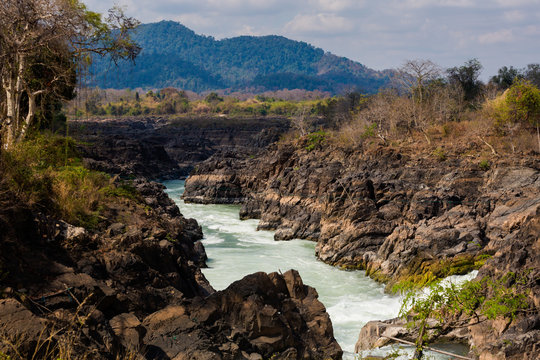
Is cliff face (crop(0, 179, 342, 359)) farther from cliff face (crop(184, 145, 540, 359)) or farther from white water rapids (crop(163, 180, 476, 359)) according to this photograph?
cliff face (crop(184, 145, 540, 359))

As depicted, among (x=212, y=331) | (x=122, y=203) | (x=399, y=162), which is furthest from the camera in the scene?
(x=399, y=162)

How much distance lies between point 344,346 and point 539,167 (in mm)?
19027

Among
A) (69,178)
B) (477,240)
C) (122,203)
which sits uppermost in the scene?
(69,178)

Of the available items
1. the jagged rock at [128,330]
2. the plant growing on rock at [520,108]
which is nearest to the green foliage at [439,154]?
the plant growing on rock at [520,108]

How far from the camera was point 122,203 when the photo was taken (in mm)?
10695

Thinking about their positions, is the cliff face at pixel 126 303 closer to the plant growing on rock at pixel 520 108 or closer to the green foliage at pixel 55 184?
the green foliage at pixel 55 184

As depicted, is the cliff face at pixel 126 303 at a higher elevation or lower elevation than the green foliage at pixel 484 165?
lower

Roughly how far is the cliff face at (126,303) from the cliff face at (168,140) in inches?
1532

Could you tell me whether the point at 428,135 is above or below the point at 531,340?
above

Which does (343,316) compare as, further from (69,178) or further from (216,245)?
(216,245)

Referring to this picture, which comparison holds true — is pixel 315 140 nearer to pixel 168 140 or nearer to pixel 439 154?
pixel 439 154

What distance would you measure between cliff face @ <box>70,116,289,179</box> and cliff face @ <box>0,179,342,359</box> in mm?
38923

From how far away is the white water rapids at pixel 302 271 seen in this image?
1489cm

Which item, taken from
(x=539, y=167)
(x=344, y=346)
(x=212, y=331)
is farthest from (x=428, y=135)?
(x=212, y=331)
